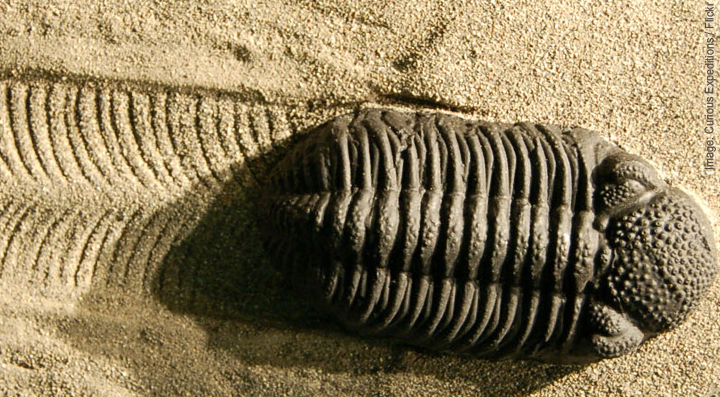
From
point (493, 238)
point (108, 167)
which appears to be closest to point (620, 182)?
point (493, 238)

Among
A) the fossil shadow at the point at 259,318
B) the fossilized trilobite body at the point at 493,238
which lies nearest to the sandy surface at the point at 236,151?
the fossil shadow at the point at 259,318

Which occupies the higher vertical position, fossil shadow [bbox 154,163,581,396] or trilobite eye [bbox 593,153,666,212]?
trilobite eye [bbox 593,153,666,212]

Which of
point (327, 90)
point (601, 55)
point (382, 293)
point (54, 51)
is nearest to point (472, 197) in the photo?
point (382, 293)

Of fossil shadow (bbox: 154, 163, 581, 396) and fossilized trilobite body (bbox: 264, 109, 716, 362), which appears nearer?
fossilized trilobite body (bbox: 264, 109, 716, 362)

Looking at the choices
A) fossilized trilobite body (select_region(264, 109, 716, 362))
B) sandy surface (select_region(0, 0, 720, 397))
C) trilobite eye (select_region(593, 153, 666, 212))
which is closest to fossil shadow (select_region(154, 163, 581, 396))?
sandy surface (select_region(0, 0, 720, 397))

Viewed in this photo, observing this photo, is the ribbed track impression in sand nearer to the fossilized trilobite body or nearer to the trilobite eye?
the fossilized trilobite body

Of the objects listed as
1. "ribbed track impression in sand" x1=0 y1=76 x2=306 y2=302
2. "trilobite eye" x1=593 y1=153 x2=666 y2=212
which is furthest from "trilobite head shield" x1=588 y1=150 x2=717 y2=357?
"ribbed track impression in sand" x1=0 y1=76 x2=306 y2=302

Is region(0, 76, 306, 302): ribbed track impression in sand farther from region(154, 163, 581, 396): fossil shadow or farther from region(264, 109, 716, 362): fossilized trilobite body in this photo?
region(264, 109, 716, 362): fossilized trilobite body

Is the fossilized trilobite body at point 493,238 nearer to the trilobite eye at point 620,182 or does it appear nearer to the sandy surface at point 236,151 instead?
the trilobite eye at point 620,182
